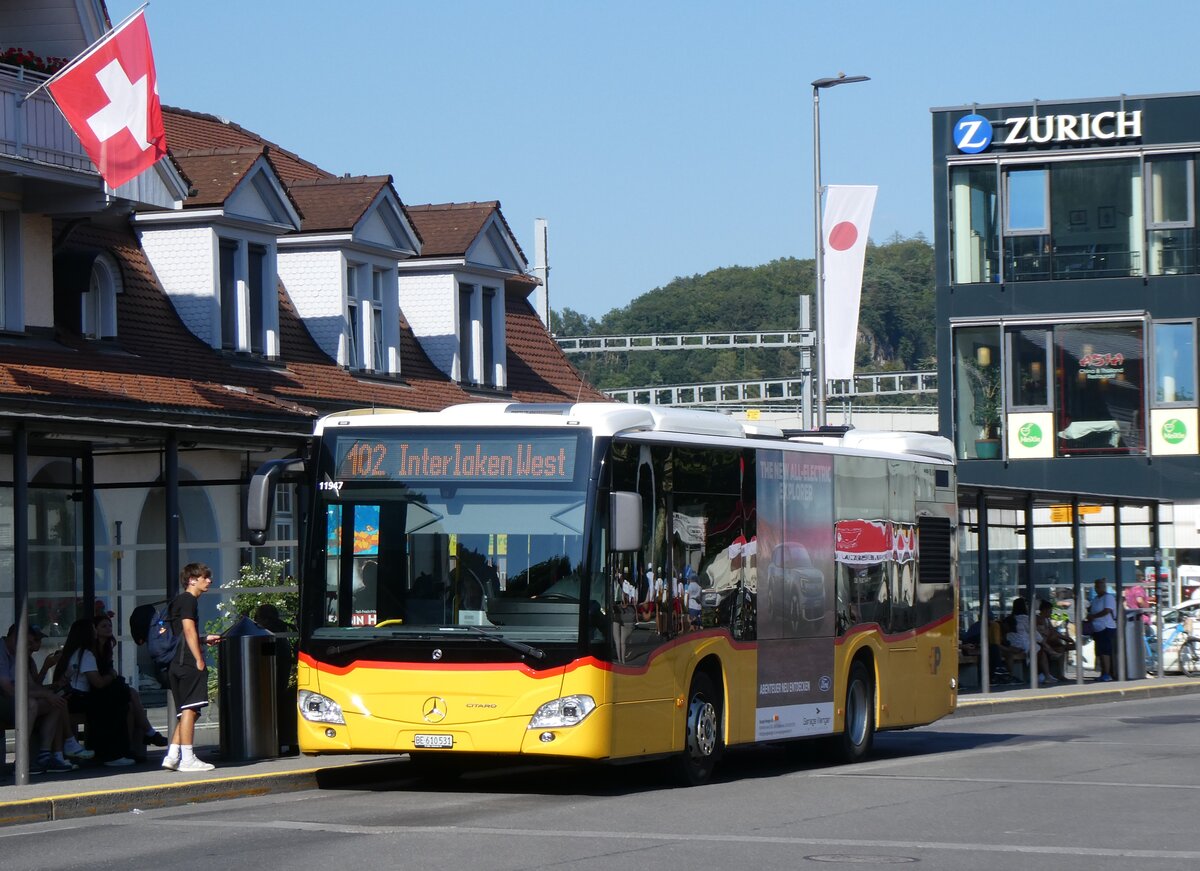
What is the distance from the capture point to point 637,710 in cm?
1482

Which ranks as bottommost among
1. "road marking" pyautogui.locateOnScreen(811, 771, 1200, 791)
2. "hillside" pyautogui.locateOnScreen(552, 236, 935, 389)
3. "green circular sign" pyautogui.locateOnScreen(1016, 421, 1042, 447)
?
"road marking" pyautogui.locateOnScreen(811, 771, 1200, 791)

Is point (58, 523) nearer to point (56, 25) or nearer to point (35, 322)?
point (35, 322)

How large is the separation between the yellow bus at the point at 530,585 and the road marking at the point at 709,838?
5.61 ft

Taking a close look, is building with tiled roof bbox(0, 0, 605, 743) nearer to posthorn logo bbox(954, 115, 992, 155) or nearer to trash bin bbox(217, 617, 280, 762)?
trash bin bbox(217, 617, 280, 762)

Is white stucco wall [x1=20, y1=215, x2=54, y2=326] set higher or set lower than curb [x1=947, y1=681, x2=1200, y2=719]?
higher

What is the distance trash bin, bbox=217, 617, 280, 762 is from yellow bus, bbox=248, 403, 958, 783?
5.68 ft

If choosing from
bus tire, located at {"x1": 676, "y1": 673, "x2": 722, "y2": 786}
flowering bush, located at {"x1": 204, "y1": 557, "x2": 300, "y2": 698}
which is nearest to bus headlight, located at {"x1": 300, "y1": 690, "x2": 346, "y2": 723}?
bus tire, located at {"x1": 676, "y1": 673, "x2": 722, "y2": 786}

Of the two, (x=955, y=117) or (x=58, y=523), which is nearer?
(x=58, y=523)

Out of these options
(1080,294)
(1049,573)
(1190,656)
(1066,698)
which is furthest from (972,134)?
(1066,698)

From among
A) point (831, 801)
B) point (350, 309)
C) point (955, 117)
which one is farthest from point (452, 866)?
point (955, 117)

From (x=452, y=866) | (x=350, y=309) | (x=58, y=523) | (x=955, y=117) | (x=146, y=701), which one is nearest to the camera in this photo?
(x=452, y=866)

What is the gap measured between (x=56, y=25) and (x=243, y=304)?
4.94m

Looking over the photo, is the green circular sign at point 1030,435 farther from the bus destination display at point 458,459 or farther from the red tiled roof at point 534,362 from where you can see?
the bus destination display at point 458,459

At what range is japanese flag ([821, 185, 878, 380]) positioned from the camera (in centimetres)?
3379
